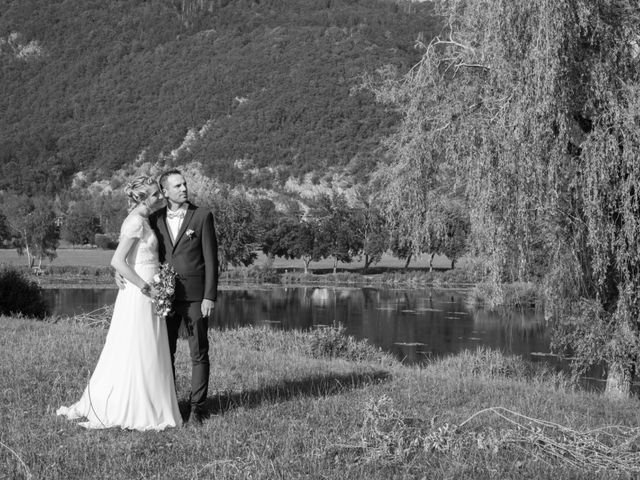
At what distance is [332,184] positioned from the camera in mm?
114125

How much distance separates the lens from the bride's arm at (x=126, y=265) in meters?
6.09

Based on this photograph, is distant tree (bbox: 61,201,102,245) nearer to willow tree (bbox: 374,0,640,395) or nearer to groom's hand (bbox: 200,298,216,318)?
willow tree (bbox: 374,0,640,395)

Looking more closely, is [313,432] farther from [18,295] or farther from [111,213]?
[111,213]

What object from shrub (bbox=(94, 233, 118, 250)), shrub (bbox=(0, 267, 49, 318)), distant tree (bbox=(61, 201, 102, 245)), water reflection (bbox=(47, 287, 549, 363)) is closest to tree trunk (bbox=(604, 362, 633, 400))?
water reflection (bbox=(47, 287, 549, 363))

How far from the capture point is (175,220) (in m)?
6.42

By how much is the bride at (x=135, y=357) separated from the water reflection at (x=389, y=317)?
15.2 meters

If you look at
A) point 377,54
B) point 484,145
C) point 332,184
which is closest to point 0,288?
point 484,145

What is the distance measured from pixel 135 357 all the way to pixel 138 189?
4.54ft

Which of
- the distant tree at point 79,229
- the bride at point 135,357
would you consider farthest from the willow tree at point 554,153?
the distant tree at point 79,229

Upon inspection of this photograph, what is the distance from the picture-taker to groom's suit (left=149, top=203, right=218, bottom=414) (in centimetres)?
626

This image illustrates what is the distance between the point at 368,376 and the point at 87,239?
3583 inches

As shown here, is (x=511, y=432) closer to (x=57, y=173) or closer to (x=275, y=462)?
(x=275, y=462)

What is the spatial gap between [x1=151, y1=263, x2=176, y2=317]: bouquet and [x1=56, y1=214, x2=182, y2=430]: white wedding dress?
0.12 metres

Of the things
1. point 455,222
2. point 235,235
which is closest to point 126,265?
point 455,222
